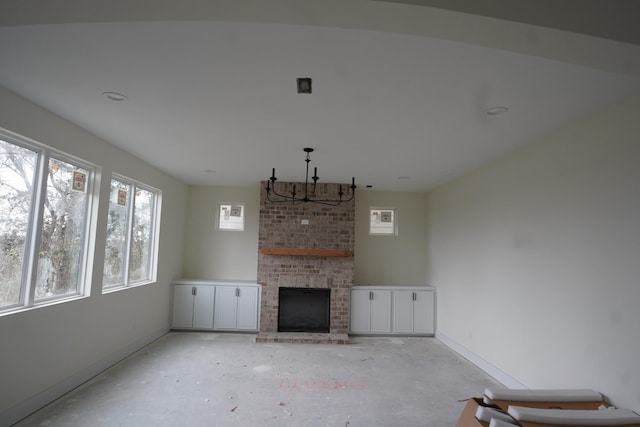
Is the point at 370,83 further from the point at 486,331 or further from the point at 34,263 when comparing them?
the point at 486,331

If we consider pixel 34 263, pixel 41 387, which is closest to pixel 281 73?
pixel 34 263

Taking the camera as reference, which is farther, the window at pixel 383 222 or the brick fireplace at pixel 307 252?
the window at pixel 383 222

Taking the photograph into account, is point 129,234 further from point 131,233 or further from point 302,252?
point 302,252

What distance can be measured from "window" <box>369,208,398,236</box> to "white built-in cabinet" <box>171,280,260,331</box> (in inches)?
97.1

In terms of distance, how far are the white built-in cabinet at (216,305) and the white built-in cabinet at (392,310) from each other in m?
1.73

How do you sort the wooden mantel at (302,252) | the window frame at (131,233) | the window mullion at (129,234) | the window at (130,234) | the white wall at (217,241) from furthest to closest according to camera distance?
the white wall at (217,241), the wooden mantel at (302,252), the window mullion at (129,234), the window frame at (131,233), the window at (130,234)

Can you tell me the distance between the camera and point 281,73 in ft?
7.46

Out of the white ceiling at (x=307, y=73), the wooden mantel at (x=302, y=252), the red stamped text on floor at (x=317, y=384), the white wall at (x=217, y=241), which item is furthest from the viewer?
the white wall at (x=217, y=241)

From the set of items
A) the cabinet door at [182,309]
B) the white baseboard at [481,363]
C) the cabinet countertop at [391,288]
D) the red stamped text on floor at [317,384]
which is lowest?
the red stamped text on floor at [317,384]

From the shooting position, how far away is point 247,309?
5961 millimetres

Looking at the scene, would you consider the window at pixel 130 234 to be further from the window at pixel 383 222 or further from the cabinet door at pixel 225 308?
the window at pixel 383 222

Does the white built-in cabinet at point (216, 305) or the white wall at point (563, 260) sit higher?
the white wall at point (563, 260)

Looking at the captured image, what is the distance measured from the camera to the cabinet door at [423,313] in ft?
19.9

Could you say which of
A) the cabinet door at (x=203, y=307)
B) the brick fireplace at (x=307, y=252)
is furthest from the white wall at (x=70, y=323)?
the brick fireplace at (x=307, y=252)
